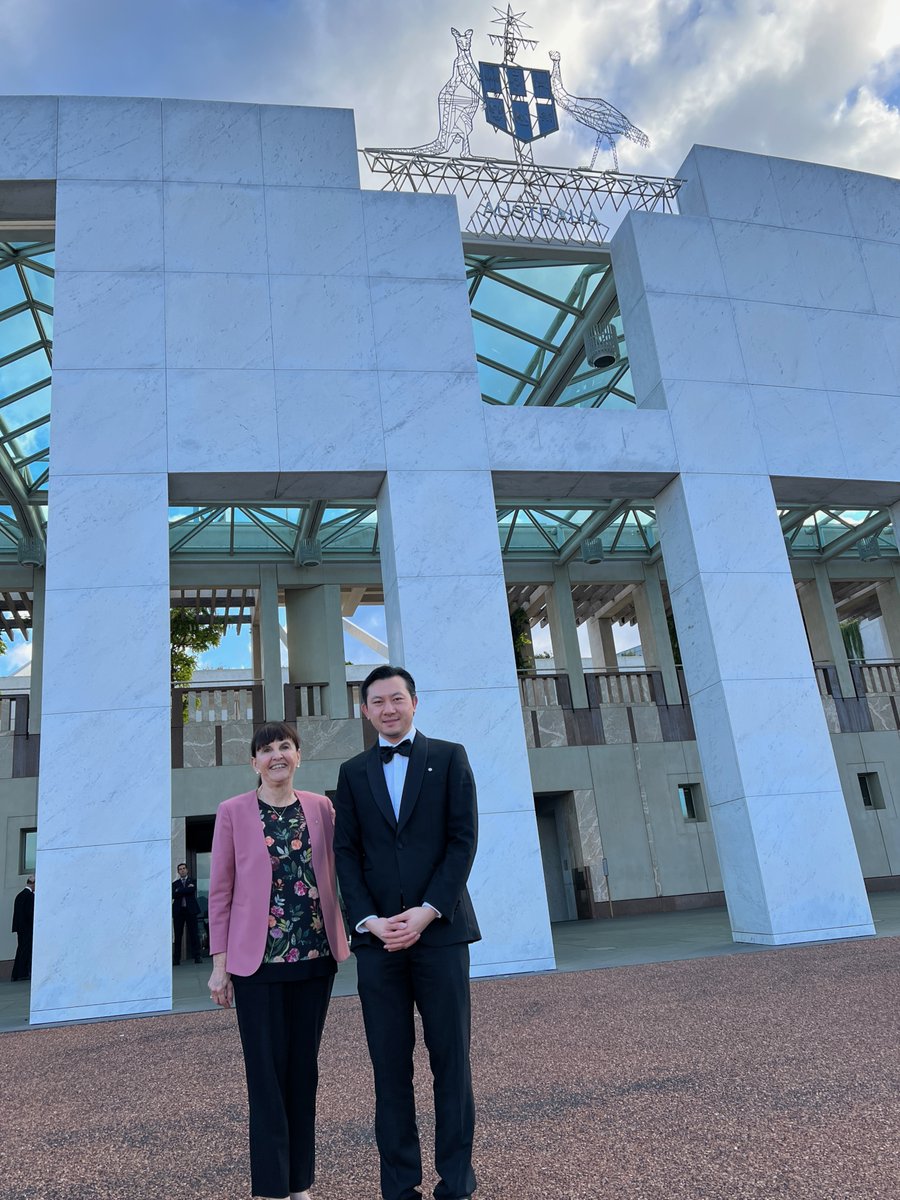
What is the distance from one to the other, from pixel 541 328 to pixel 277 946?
520 inches

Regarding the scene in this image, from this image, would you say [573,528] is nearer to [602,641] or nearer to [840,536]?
[602,641]

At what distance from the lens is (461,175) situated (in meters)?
12.6

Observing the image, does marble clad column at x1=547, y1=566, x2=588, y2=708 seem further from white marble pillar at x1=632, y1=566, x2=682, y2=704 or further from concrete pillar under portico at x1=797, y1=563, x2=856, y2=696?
concrete pillar under portico at x1=797, y1=563, x2=856, y2=696

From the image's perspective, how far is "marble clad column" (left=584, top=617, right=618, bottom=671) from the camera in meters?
27.1

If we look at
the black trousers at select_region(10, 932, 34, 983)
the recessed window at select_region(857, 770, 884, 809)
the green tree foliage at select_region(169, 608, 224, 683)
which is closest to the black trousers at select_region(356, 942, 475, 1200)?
the black trousers at select_region(10, 932, 34, 983)

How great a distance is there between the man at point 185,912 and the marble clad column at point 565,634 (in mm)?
9449

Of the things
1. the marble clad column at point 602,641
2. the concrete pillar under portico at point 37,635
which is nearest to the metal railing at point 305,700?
the concrete pillar under portico at point 37,635

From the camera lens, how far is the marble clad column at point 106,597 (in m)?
8.67

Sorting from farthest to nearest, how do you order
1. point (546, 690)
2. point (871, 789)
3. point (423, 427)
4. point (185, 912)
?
point (871, 789), point (546, 690), point (185, 912), point (423, 427)

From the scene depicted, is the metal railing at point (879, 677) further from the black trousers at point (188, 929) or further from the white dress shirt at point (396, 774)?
the white dress shirt at point (396, 774)

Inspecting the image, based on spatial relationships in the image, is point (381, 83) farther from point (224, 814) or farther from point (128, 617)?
point (224, 814)

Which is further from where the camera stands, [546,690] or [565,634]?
[565,634]

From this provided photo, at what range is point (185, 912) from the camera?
1647 cm

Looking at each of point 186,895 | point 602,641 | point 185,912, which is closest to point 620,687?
point 602,641
